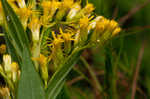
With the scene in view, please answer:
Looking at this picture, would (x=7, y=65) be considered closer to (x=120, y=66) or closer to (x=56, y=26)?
(x=56, y=26)

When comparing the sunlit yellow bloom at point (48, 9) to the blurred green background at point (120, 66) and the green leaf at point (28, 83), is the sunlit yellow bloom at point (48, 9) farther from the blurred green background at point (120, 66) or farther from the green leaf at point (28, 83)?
the blurred green background at point (120, 66)

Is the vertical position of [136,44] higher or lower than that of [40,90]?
lower

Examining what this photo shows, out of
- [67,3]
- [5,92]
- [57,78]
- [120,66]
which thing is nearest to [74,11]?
[67,3]

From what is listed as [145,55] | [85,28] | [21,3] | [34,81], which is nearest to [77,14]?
[85,28]

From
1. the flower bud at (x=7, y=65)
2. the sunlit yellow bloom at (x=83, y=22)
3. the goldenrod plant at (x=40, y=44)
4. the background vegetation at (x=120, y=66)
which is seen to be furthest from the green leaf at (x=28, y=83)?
the background vegetation at (x=120, y=66)

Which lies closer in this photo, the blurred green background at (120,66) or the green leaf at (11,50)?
the green leaf at (11,50)

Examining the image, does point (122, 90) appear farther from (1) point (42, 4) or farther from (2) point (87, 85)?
(1) point (42, 4)

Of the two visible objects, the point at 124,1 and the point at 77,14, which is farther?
the point at 124,1
